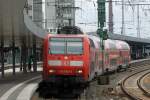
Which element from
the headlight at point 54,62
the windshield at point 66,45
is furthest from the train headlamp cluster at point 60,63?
the windshield at point 66,45

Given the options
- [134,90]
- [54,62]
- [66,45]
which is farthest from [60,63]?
[134,90]

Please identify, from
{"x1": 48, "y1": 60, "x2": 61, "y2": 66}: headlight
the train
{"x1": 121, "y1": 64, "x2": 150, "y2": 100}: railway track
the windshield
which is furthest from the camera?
{"x1": 121, "y1": 64, "x2": 150, "y2": 100}: railway track

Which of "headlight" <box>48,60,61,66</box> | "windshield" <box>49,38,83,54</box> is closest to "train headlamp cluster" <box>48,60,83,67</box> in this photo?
"headlight" <box>48,60,61,66</box>

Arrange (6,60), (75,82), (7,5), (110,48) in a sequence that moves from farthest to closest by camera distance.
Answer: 1. (6,60)
2. (110,48)
3. (75,82)
4. (7,5)

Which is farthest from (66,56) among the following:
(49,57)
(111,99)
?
(111,99)

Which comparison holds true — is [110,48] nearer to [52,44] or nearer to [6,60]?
[52,44]

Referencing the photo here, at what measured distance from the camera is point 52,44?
74.4ft

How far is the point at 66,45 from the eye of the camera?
22.8 metres

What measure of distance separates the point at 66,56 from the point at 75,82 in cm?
131

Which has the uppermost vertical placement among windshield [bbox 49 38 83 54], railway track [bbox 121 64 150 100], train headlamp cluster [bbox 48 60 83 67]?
windshield [bbox 49 38 83 54]

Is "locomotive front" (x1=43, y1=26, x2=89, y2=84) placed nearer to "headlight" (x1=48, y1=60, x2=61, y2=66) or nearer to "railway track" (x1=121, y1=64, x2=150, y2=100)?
"headlight" (x1=48, y1=60, x2=61, y2=66)

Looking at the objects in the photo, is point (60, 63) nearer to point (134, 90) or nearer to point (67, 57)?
point (67, 57)

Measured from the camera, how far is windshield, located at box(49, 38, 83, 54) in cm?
2272

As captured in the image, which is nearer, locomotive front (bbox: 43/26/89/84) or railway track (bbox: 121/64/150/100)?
locomotive front (bbox: 43/26/89/84)
